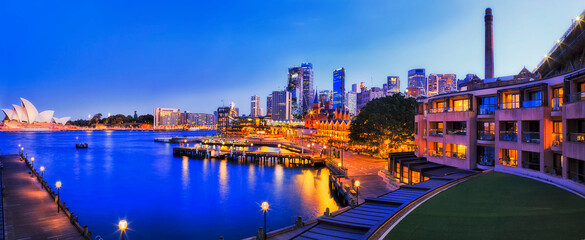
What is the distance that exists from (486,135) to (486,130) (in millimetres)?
676

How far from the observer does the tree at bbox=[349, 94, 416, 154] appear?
47531mm

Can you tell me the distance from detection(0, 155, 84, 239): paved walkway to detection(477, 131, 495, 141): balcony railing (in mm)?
29183

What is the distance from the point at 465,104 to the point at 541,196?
13881 millimetres

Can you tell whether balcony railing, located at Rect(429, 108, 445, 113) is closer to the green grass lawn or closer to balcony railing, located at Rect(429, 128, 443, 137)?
balcony railing, located at Rect(429, 128, 443, 137)

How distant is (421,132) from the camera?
31266 mm

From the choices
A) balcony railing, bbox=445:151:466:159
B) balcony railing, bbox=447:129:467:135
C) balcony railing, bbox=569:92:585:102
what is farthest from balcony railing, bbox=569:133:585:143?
balcony railing, bbox=445:151:466:159

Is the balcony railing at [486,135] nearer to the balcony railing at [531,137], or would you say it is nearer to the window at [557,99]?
the balcony railing at [531,137]

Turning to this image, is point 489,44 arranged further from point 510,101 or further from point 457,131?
point 510,101

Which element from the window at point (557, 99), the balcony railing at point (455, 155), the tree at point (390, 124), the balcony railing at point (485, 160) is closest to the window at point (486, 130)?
the balcony railing at point (485, 160)

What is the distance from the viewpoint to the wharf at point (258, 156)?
62.1 meters

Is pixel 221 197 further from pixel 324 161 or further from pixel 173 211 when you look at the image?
pixel 324 161

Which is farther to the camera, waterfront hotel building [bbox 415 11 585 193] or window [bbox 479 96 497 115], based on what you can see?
window [bbox 479 96 497 115]

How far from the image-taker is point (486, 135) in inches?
906

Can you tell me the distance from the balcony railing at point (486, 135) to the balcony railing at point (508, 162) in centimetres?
178
